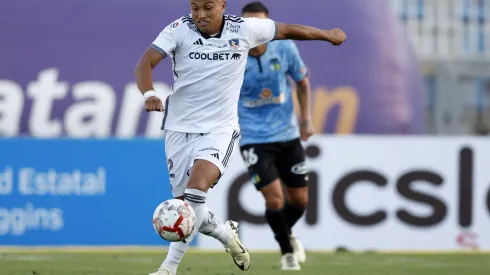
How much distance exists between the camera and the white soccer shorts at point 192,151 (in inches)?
373

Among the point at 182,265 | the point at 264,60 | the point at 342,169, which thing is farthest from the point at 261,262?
the point at 342,169

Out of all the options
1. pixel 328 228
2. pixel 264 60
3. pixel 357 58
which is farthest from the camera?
pixel 357 58

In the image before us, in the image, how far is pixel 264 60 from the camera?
1179 centimetres

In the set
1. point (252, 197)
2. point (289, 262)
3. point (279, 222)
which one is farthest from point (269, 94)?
point (252, 197)

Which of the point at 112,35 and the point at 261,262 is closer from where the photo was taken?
the point at 261,262

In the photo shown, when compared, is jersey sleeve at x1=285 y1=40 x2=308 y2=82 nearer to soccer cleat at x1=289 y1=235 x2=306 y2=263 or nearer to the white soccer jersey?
soccer cleat at x1=289 y1=235 x2=306 y2=263

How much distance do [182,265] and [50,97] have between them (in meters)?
9.69

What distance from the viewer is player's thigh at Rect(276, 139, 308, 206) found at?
39.3ft

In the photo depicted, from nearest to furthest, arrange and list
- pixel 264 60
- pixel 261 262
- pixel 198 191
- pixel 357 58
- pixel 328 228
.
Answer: pixel 198 191
pixel 264 60
pixel 261 262
pixel 328 228
pixel 357 58

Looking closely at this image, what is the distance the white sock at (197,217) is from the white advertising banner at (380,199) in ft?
20.6

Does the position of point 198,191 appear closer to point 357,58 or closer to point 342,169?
point 342,169

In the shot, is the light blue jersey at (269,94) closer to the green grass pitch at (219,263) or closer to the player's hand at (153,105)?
the green grass pitch at (219,263)

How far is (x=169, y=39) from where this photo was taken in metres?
9.38

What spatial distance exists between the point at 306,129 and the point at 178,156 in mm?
2443
